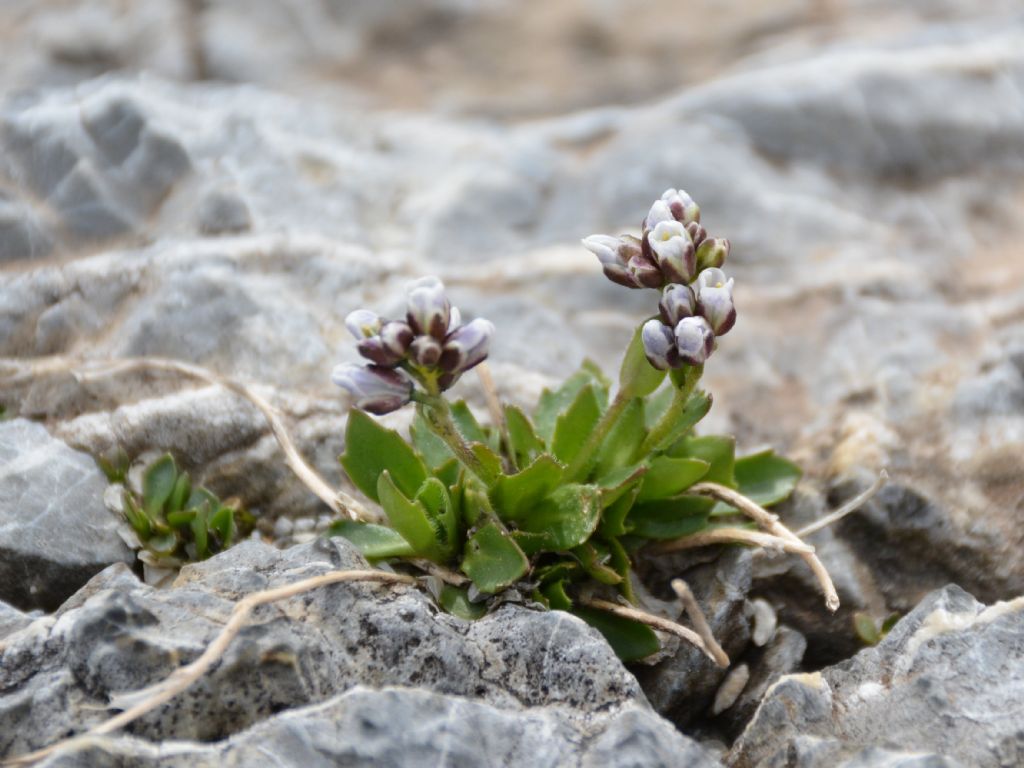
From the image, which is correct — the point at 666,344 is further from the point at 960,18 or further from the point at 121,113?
the point at 960,18

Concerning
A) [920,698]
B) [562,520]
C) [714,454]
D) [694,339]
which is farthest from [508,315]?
[920,698]

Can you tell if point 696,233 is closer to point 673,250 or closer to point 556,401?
point 673,250

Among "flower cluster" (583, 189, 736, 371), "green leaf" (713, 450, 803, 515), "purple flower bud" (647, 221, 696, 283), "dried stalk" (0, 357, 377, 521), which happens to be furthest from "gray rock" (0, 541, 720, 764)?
"green leaf" (713, 450, 803, 515)

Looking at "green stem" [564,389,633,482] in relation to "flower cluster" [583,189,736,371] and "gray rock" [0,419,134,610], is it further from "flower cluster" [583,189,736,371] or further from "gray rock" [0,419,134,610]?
"gray rock" [0,419,134,610]

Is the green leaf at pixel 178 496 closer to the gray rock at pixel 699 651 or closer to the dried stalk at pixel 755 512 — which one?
the gray rock at pixel 699 651

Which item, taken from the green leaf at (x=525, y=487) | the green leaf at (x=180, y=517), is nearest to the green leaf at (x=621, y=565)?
the green leaf at (x=525, y=487)

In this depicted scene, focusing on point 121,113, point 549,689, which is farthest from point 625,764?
point 121,113

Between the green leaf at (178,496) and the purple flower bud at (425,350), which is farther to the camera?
the green leaf at (178,496)

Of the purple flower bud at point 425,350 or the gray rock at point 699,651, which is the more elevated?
the purple flower bud at point 425,350
